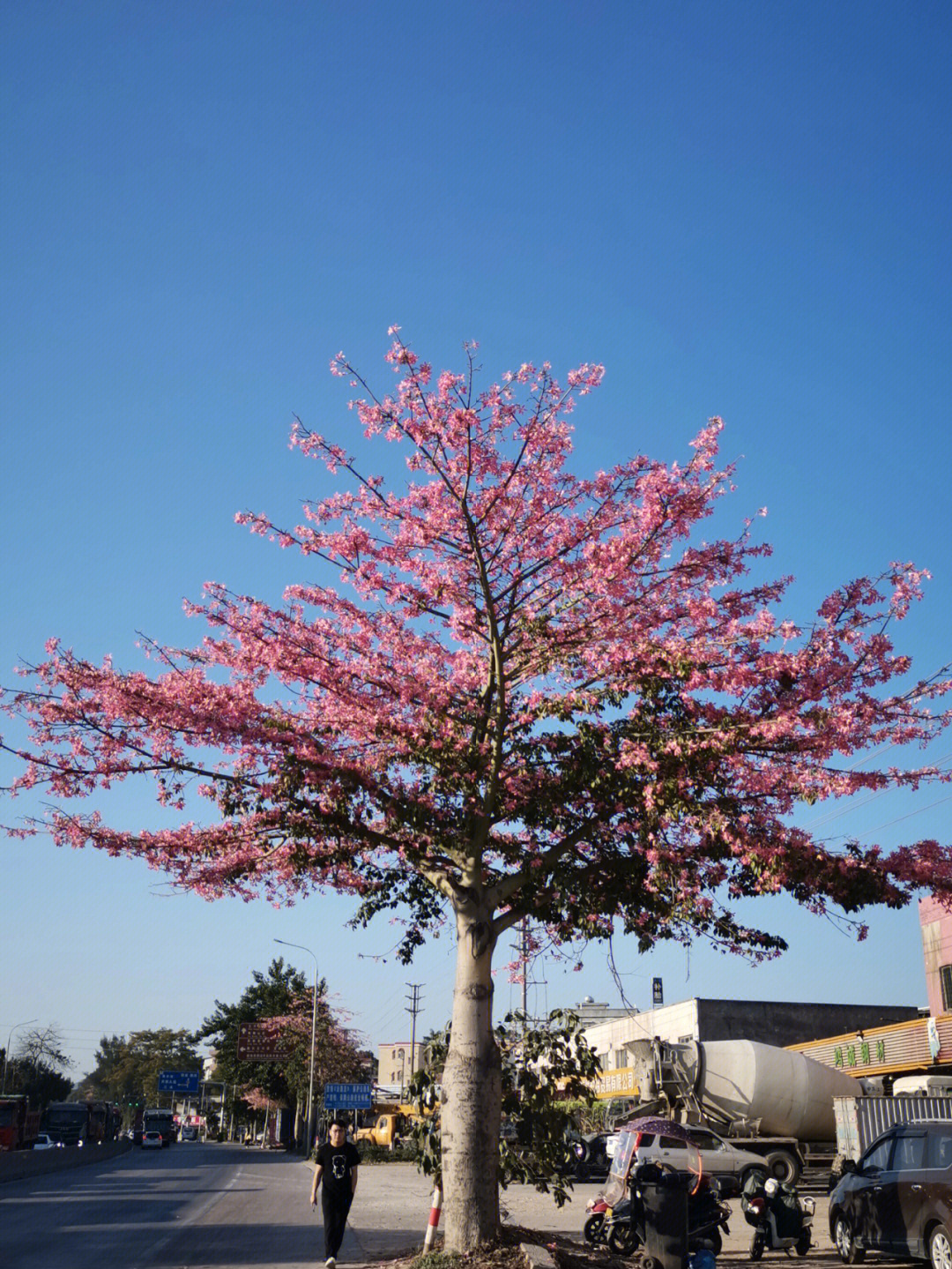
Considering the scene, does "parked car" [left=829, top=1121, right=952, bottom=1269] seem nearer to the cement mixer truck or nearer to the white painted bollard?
the white painted bollard

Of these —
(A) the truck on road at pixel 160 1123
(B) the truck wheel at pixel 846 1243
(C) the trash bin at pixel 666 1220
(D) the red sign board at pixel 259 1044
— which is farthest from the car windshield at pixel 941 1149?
(A) the truck on road at pixel 160 1123

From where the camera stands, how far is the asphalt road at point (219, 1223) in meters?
13.6

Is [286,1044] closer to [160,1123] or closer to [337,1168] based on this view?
[160,1123]

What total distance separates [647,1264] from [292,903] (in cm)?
560

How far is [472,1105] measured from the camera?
1159cm

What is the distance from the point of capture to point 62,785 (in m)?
12.0

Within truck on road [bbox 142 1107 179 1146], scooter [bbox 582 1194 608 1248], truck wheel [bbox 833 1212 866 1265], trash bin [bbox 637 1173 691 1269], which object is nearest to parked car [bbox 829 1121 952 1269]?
truck wheel [bbox 833 1212 866 1265]

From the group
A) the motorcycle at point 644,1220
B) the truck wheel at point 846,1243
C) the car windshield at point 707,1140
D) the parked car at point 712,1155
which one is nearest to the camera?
the motorcycle at point 644,1220

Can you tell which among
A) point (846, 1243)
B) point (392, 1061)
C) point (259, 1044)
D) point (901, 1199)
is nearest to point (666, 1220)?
point (901, 1199)

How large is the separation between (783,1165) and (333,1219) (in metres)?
17.0

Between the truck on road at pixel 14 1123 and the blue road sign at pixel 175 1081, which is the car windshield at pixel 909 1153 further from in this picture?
the blue road sign at pixel 175 1081

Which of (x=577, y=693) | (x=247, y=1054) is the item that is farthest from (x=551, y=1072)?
(x=247, y=1054)

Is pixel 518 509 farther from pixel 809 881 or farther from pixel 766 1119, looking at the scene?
pixel 766 1119

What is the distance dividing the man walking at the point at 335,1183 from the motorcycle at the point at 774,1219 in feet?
17.3
